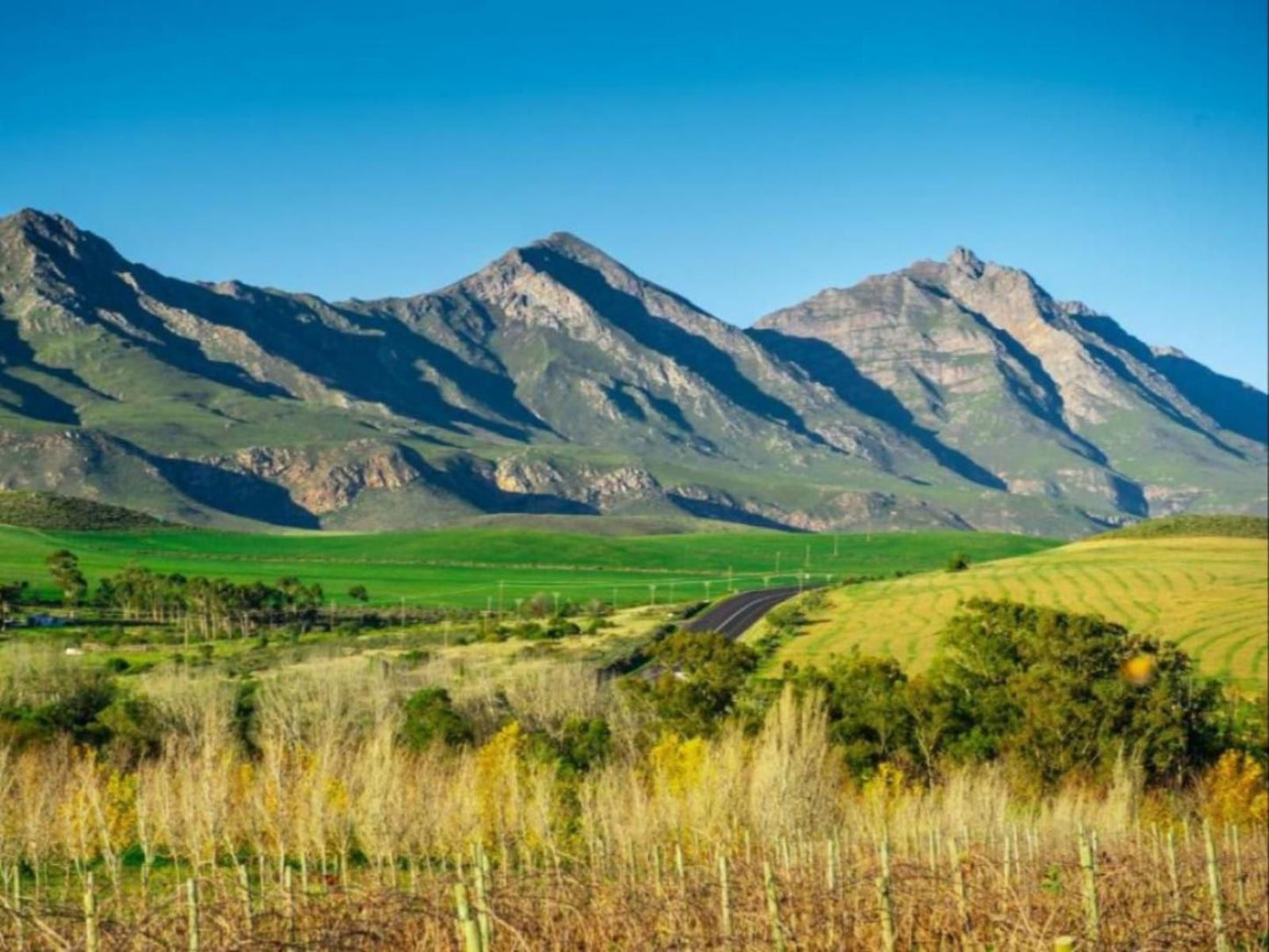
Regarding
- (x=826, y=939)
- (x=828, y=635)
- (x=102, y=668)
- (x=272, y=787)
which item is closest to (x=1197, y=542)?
(x=828, y=635)

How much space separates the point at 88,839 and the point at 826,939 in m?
29.9

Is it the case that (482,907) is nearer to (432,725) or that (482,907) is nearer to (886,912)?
(886,912)

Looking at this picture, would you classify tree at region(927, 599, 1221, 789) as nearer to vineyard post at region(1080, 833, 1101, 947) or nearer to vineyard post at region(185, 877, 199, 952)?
vineyard post at region(1080, 833, 1101, 947)

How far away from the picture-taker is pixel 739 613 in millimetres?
151375

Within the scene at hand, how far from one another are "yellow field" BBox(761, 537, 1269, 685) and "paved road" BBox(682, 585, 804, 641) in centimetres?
744

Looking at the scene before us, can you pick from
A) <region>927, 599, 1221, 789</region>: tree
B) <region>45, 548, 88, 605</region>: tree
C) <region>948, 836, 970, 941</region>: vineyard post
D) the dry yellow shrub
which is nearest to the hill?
<region>927, 599, 1221, 789</region>: tree

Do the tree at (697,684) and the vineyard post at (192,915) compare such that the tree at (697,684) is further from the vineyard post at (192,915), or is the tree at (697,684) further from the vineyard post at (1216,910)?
the vineyard post at (192,915)

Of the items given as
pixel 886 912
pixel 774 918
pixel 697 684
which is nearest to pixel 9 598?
pixel 697 684

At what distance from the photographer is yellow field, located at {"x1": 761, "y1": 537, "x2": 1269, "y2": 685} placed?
109375mm

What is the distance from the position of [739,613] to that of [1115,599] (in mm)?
42889

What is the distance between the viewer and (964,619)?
279ft

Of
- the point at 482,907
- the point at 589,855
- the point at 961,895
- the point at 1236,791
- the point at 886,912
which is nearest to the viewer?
the point at 482,907

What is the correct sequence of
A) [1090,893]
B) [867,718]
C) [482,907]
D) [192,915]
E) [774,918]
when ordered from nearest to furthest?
[192,915] < [482,907] < [774,918] < [1090,893] < [867,718]

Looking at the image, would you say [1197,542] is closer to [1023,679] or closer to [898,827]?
[1023,679]
